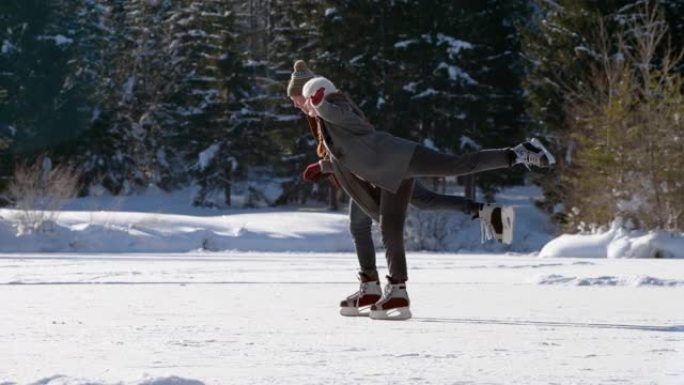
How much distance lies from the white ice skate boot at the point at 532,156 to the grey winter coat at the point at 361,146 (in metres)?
0.57

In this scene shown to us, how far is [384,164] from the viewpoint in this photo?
631 centimetres

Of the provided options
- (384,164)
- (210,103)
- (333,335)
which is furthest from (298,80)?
(210,103)

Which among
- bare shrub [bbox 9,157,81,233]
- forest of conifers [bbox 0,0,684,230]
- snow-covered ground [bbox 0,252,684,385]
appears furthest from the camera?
bare shrub [bbox 9,157,81,233]

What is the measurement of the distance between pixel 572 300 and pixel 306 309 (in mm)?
1767

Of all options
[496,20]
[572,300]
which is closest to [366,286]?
[572,300]

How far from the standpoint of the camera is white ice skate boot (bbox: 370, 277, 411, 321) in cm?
623

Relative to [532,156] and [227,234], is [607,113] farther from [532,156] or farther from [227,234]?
[532,156]

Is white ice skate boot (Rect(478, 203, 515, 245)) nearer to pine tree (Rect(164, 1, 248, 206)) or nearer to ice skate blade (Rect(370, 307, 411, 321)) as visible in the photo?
ice skate blade (Rect(370, 307, 411, 321))

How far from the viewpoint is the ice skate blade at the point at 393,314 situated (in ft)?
20.4

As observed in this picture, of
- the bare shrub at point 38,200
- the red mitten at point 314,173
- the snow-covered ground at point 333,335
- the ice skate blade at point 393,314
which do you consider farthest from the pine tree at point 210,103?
the ice skate blade at point 393,314

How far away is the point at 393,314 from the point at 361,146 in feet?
3.01

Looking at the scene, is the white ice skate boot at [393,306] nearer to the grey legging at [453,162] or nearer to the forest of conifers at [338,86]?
the grey legging at [453,162]

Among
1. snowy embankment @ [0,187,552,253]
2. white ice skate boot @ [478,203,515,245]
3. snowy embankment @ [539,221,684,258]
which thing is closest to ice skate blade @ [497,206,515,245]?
white ice skate boot @ [478,203,515,245]

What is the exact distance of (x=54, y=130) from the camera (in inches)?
1734
